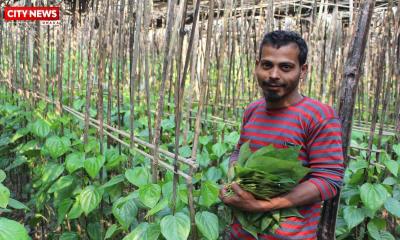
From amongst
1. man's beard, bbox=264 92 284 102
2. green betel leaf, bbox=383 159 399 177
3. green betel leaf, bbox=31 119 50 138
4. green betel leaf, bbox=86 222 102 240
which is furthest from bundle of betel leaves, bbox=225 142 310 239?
green betel leaf, bbox=31 119 50 138

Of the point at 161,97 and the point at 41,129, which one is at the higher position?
the point at 161,97

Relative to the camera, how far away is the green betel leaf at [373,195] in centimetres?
132

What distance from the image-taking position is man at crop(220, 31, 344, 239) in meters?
0.87

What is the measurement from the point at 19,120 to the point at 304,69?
194cm

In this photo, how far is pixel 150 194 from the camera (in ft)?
3.89

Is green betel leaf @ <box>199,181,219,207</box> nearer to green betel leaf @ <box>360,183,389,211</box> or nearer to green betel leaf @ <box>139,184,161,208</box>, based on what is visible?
green betel leaf @ <box>139,184,161,208</box>

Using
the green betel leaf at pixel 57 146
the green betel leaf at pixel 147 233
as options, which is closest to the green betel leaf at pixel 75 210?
the green betel leaf at pixel 57 146

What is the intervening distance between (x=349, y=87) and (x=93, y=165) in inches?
37.0

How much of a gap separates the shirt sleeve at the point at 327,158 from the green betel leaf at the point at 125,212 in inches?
25.4

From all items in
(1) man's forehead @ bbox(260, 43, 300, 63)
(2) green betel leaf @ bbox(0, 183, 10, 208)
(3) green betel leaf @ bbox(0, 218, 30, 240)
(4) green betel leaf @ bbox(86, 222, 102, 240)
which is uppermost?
(1) man's forehead @ bbox(260, 43, 300, 63)

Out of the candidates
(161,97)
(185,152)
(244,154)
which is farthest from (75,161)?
(244,154)

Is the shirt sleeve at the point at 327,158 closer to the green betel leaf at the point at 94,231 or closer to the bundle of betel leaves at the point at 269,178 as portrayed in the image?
the bundle of betel leaves at the point at 269,178

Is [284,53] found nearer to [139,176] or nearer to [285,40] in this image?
[285,40]

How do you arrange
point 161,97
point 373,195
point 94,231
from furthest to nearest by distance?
point 94,231 < point 373,195 < point 161,97
